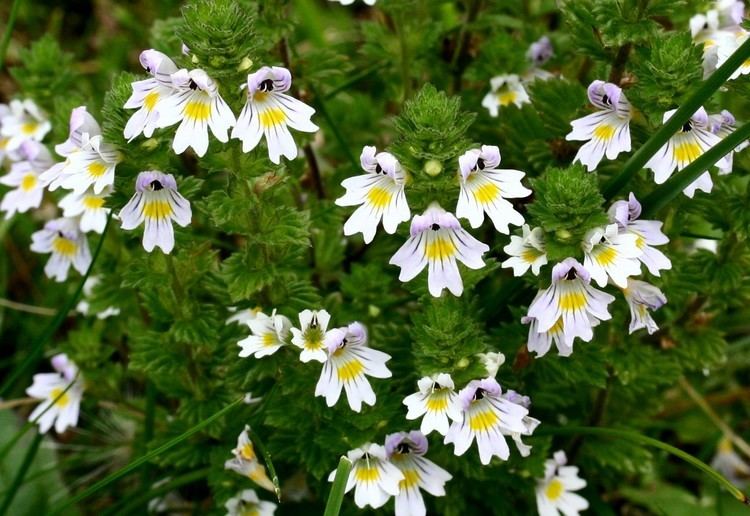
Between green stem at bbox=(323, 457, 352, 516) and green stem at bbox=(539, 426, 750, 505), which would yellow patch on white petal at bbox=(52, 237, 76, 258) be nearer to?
green stem at bbox=(323, 457, 352, 516)

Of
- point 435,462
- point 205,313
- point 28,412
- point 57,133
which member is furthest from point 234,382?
point 28,412

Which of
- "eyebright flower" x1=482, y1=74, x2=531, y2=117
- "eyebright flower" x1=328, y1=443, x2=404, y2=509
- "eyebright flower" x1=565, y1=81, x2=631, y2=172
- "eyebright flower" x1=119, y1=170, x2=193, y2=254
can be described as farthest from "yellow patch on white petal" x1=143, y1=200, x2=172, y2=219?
"eyebright flower" x1=482, y1=74, x2=531, y2=117

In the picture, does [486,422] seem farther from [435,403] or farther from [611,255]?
[611,255]

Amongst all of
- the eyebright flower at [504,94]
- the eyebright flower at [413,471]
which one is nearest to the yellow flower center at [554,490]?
the eyebright flower at [413,471]

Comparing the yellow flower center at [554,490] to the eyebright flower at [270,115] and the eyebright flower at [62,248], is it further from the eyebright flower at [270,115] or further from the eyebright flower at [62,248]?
the eyebright flower at [62,248]

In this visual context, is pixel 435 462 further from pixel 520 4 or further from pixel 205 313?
pixel 520 4

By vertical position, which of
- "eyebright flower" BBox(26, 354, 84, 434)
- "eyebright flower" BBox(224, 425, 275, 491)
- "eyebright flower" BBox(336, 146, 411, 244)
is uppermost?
"eyebright flower" BBox(336, 146, 411, 244)

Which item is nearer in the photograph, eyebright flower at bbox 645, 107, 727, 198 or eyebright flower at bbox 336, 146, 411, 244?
eyebright flower at bbox 336, 146, 411, 244
